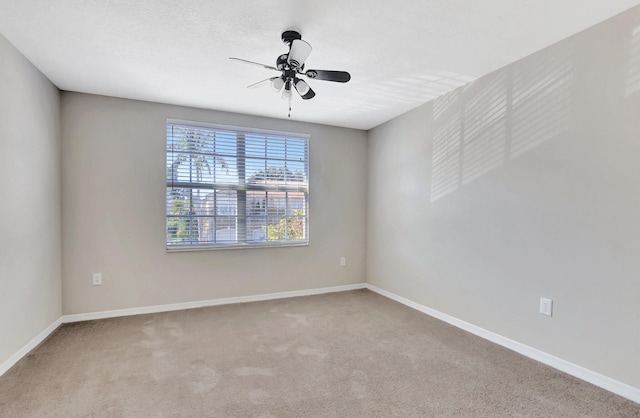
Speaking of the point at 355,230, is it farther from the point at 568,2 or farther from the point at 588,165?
the point at 568,2

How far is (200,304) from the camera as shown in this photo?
372 centimetres

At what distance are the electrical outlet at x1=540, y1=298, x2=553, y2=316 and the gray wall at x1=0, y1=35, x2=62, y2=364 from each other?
3989mm

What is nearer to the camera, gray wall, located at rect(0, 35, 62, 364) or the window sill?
gray wall, located at rect(0, 35, 62, 364)

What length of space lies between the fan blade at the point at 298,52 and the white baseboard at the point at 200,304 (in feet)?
9.54

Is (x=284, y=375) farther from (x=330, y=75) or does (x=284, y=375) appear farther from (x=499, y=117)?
(x=499, y=117)

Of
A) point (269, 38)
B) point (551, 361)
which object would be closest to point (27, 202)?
point (269, 38)

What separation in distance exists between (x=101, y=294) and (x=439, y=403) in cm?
345

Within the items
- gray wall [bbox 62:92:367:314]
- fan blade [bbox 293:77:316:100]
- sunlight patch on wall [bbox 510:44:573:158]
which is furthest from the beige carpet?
fan blade [bbox 293:77:316:100]

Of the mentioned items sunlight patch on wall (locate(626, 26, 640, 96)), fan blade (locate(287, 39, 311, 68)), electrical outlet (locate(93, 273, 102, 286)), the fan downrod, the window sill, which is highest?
the fan downrod

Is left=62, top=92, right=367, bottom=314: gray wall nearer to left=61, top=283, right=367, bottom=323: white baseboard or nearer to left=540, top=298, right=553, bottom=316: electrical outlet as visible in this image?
left=61, top=283, right=367, bottom=323: white baseboard

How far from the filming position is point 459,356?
245 centimetres

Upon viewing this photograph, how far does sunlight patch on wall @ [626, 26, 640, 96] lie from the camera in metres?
1.90

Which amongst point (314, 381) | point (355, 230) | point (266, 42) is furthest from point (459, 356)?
point (266, 42)

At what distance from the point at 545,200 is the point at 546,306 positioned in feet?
2.67
